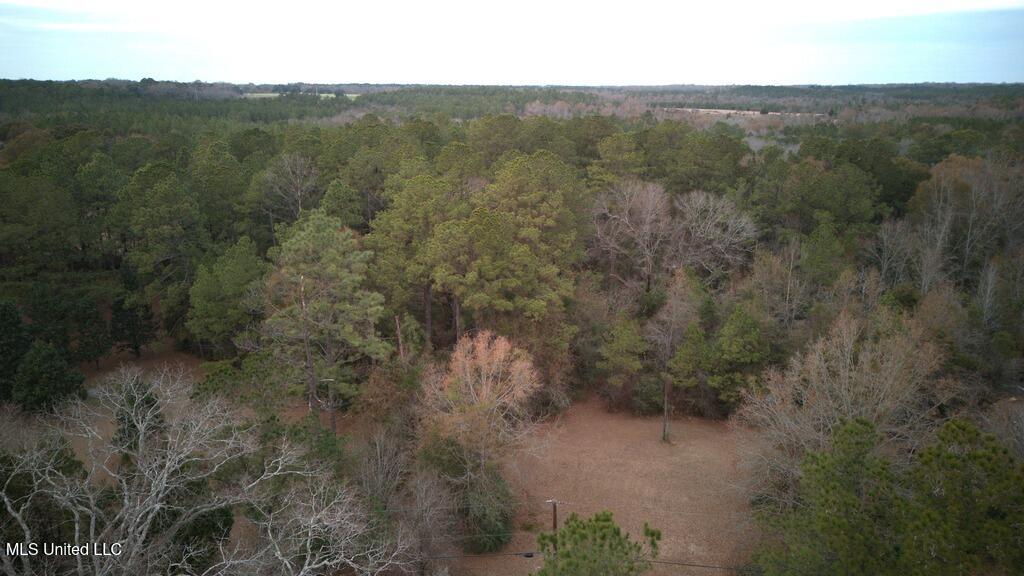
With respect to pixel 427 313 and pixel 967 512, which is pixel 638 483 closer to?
pixel 427 313

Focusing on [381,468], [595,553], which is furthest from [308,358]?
[595,553]

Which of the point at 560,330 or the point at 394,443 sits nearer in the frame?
the point at 394,443

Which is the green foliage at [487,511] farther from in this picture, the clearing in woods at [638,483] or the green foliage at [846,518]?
the green foliage at [846,518]

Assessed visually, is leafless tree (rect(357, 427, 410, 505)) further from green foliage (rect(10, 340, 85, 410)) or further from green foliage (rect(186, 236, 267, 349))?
green foliage (rect(10, 340, 85, 410))

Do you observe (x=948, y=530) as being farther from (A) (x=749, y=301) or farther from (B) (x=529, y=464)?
(A) (x=749, y=301)

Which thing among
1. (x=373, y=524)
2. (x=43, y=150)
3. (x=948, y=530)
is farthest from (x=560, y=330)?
(x=43, y=150)

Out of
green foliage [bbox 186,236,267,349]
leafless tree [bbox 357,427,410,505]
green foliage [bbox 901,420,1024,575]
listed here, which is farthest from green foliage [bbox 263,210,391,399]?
green foliage [bbox 901,420,1024,575]

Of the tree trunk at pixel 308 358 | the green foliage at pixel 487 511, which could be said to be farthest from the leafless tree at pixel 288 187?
the green foliage at pixel 487 511
